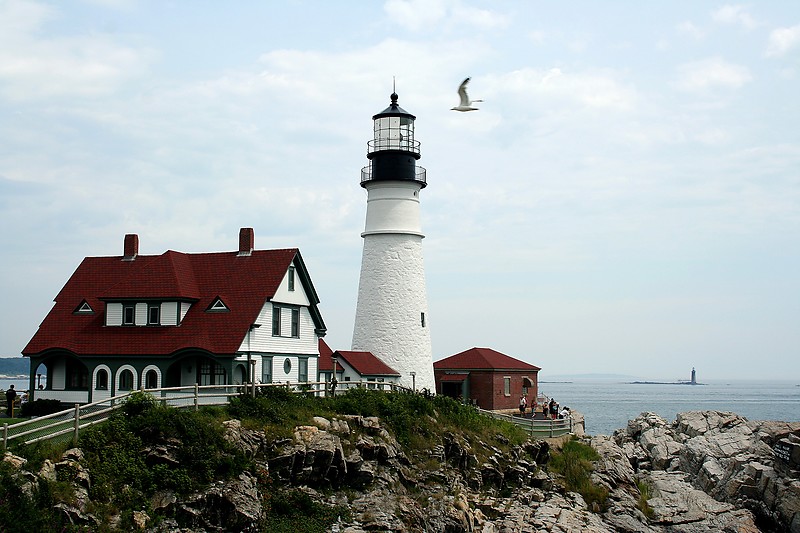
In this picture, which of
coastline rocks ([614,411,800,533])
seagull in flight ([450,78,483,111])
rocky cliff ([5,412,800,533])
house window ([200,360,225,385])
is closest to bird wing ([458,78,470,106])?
seagull in flight ([450,78,483,111])

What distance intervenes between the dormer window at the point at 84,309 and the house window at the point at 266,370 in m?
7.43

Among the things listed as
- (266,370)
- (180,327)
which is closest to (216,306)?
(180,327)

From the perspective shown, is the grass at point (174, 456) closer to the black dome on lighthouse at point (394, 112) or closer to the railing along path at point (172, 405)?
the railing along path at point (172, 405)

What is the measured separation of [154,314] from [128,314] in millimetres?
1049

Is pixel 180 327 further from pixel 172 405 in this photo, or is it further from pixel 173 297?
pixel 172 405

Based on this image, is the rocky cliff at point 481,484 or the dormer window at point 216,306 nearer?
the rocky cliff at point 481,484

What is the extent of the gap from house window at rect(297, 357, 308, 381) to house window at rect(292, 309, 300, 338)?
111 centimetres

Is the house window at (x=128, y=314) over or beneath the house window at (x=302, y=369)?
over

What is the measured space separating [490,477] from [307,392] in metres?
7.66

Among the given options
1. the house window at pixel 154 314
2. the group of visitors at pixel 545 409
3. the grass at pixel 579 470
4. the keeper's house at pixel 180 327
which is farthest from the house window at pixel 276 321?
the group of visitors at pixel 545 409

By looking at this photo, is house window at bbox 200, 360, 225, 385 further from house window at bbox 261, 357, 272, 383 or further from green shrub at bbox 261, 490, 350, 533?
green shrub at bbox 261, 490, 350, 533

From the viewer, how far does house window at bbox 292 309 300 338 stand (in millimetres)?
35250

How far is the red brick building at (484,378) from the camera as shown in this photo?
47188mm

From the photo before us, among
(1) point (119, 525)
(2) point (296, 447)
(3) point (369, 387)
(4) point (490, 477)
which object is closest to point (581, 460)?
(4) point (490, 477)
